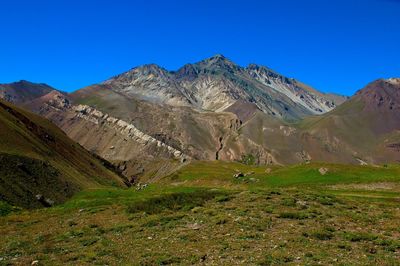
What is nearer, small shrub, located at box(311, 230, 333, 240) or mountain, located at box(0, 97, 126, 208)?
small shrub, located at box(311, 230, 333, 240)

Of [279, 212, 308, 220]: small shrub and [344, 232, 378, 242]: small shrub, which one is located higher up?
[279, 212, 308, 220]: small shrub

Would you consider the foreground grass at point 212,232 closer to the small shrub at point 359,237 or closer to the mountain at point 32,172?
the small shrub at point 359,237

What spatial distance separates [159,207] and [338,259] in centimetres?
1783

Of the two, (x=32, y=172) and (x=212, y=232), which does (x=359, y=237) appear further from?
(x=32, y=172)

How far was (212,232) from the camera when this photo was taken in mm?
25688

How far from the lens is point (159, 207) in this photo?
116 ft

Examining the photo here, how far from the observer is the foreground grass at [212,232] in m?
20.9

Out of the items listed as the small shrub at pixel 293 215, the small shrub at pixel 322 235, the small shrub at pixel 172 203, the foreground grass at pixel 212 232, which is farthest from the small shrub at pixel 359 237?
the small shrub at pixel 172 203

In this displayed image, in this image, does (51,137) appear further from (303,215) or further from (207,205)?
(303,215)

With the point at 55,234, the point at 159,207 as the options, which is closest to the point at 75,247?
the point at 55,234

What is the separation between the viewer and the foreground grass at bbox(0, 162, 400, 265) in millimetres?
20850

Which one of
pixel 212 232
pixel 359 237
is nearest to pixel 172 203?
pixel 212 232

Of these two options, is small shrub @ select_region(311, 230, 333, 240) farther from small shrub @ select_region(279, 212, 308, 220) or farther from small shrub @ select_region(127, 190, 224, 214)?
small shrub @ select_region(127, 190, 224, 214)

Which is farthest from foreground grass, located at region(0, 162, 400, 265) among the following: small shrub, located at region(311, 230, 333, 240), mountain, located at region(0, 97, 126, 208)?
mountain, located at region(0, 97, 126, 208)
